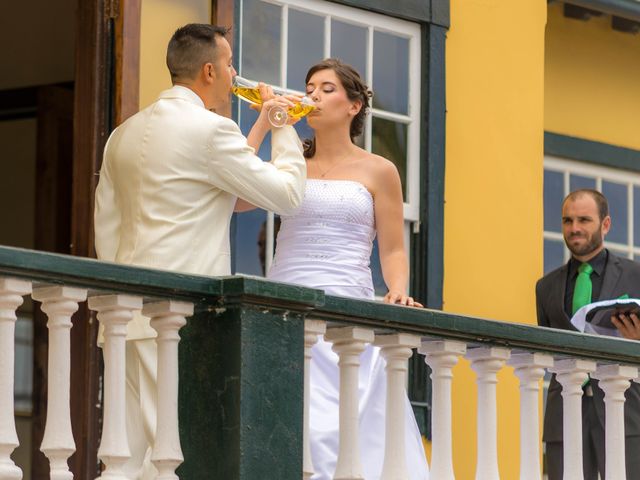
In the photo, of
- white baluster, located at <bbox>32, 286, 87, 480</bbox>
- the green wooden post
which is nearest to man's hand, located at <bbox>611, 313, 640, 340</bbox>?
the green wooden post

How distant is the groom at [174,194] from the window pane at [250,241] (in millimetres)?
2390

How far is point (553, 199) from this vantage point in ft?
31.3

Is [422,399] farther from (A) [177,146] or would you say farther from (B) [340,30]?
(A) [177,146]

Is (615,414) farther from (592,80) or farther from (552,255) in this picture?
(592,80)

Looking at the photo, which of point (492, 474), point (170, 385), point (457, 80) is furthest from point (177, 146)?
point (457, 80)

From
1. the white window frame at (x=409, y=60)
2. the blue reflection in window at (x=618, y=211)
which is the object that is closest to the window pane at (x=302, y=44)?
the white window frame at (x=409, y=60)

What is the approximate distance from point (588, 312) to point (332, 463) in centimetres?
185

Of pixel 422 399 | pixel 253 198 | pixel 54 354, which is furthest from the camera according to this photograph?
pixel 422 399

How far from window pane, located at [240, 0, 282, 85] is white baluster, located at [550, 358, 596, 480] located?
2.66 m

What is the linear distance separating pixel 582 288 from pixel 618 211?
109 inches

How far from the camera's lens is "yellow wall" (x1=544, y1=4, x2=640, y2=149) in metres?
9.77

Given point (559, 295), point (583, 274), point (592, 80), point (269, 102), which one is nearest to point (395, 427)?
point (269, 102)

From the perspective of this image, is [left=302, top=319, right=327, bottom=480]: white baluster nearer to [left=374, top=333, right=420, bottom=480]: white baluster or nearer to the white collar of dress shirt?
[left=374, top=333, right=420, bottom=480]: white baluster

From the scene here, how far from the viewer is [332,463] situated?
5203 millimetres
